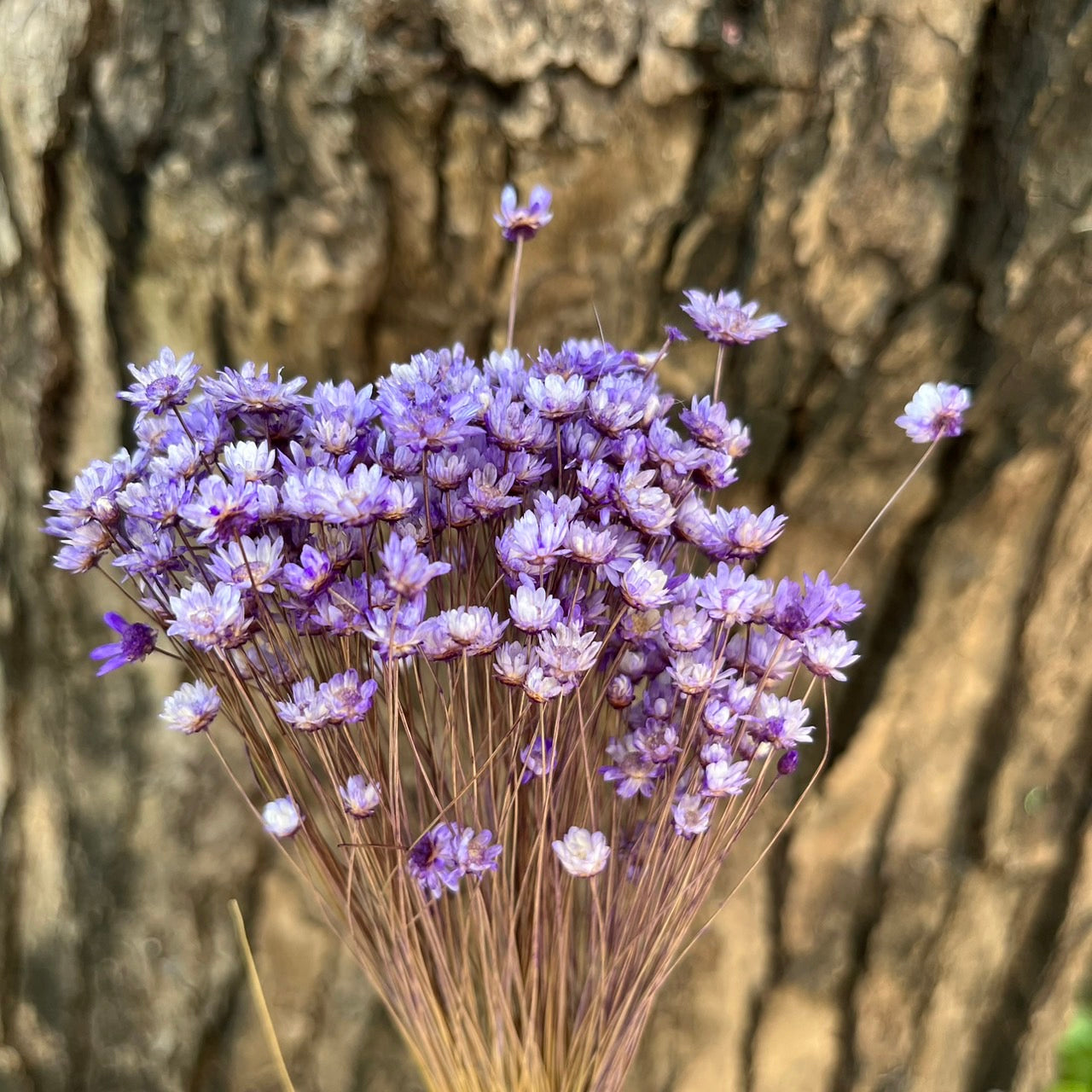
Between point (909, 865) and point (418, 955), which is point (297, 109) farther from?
point (909, 865)

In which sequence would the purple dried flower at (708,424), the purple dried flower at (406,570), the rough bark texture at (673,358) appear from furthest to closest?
the rough bark texture at (673,358) → the purple dried flower at (708,424) → the purple dried flower at (406,570)

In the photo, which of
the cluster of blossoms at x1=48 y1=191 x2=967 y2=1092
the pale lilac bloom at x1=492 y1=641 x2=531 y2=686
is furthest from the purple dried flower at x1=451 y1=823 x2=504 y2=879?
the pale lilac bloom at x1=492 y1=641 x2=531 y2=686

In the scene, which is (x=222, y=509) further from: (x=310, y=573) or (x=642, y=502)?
(x=642, y=502)

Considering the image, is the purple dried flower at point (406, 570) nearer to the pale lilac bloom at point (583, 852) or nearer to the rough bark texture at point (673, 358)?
the pale lilac bloom at point (583, 852)

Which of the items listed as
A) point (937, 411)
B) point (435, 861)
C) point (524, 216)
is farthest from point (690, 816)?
point (524, 216)

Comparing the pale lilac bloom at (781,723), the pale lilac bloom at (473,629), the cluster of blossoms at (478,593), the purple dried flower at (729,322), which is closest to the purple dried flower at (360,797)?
the cluster of blossoms at (478,593)

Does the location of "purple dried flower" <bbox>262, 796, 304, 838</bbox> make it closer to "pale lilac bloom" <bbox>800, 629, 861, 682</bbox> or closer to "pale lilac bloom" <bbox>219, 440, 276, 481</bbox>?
"pale lilac bloom" <bbox>219, 440, 276, 481</bbox>

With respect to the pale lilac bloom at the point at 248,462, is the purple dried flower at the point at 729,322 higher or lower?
higher
